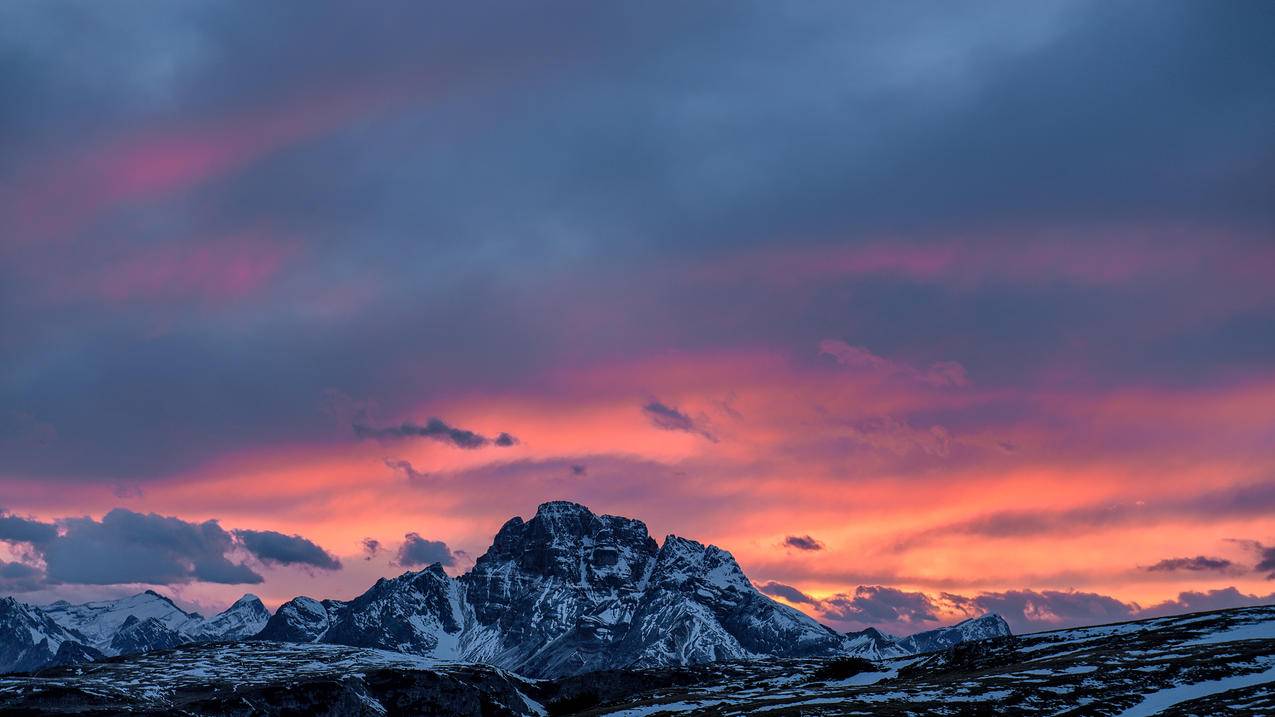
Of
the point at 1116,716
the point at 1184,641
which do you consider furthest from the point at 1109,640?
the point at 1116,716

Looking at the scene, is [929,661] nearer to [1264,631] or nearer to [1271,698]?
[1264,631]

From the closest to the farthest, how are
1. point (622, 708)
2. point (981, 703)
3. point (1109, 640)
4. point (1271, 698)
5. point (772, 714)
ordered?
1. point (1271, 698)
2. point (981, 703)
3. point (772, 714)
4. point (622, 708)
5. point (1109, 640)

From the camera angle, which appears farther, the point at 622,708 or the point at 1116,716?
the point at 622,708

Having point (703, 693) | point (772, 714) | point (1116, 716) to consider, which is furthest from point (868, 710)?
point (703, 693)

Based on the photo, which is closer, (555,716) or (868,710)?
(868,710)

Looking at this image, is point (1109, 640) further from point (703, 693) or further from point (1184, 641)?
point (703, 693)

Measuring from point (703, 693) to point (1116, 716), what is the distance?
66031mm

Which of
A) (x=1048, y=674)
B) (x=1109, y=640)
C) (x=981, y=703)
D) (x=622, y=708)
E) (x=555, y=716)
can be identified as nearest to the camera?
(x=981, y=703)

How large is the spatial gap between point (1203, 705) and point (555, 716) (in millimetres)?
103049

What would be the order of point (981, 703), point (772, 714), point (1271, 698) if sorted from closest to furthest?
point (1271, 698) → point (981, 703) → point (772, 714)

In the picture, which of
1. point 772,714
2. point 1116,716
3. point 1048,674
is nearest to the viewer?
point 1116,716

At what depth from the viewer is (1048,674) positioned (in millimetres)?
105750

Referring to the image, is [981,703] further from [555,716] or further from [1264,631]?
[555,716]

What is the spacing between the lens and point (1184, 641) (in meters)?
125
